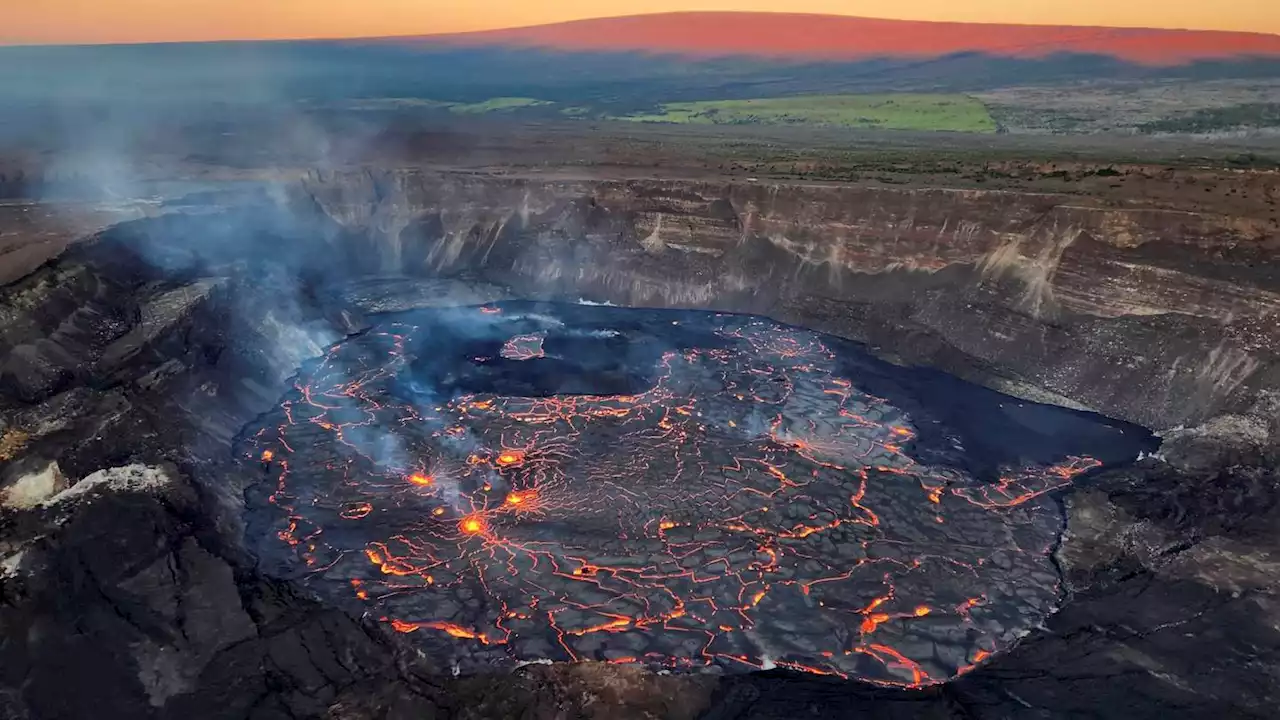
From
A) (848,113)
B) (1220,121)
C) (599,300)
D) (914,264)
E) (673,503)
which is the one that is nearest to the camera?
(673,503)

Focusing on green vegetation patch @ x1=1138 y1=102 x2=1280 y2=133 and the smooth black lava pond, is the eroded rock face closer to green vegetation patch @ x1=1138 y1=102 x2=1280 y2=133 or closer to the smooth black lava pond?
the smooth black lava pond

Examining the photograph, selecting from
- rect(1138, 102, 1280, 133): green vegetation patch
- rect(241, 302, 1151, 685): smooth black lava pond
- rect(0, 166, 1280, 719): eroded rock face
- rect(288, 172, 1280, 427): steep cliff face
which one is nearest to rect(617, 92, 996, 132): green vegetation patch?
rect(1138, 102, 1280, 133): green vegetation patch

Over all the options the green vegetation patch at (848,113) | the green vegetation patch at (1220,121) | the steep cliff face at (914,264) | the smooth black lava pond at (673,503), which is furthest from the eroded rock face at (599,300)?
the green vegetation patch at (1220,121)

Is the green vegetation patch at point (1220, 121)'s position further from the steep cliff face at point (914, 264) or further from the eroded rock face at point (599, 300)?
the eroded rock face at point (599, 300)

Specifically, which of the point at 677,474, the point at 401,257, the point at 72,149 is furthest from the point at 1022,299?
the point at 72,149

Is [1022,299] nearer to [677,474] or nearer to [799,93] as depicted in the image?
[677,474]

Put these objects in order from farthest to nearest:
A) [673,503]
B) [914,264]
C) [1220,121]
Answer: [1220,121] < [914,264] < [673,503]

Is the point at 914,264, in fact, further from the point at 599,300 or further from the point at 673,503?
the point at 673,503

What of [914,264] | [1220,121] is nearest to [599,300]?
[914,264]
